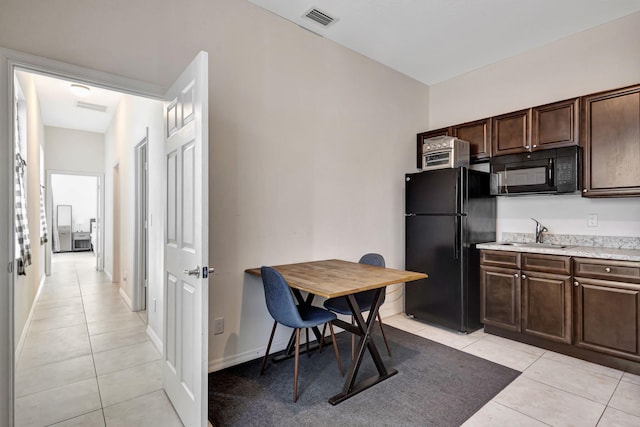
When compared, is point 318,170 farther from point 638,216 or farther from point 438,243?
point 638,216

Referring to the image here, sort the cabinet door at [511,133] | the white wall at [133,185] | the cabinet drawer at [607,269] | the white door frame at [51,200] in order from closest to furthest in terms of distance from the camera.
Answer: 1. the cabinet drawer at [607,269]
2. the white wall at [133,185]
3. the cabinet door at [511,133]
4. the white door frame at [51,200]

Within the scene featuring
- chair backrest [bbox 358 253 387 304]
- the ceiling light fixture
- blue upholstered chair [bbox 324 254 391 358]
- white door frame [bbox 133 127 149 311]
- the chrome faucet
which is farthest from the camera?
the ceiling light fixture

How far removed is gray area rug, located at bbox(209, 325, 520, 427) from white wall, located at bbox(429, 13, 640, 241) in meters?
1.69

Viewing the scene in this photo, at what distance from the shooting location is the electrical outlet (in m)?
2.55

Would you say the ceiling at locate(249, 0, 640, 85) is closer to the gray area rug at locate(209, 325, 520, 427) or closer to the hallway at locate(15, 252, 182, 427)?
the gray area rug at locate(209, 325, 520, 427)

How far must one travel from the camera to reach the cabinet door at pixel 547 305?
281 cm

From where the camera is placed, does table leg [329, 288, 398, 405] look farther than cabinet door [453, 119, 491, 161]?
No

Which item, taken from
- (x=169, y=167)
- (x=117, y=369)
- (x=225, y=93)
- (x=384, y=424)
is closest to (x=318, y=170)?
(x=225, y=93)

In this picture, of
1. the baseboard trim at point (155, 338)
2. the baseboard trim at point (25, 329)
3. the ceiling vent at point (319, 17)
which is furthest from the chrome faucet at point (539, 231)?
the baseboard trim at point (25, 329)

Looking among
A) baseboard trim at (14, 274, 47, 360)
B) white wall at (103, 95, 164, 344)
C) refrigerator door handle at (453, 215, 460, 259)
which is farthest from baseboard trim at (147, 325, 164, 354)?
refrigerator door handle at (453, 215, 460, 259)

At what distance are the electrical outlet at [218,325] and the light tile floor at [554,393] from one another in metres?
1.79

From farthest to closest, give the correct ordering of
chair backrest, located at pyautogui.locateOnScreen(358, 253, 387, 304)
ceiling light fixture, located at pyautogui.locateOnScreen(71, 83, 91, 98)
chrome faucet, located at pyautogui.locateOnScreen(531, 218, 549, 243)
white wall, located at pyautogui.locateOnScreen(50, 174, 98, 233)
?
white wall, located at pyautogui.locateOnScreen(50, 174, 98, 233), ceiling light fixture, located at pyautogui.locateOnScreen(71, 83, 91, 98), chrome faucet, located at pyautogui.locateOnScreen(531, 218, 549, 243), chair backrest, located at pyautogui.locateOnScreen(358, 253, 387, 304)

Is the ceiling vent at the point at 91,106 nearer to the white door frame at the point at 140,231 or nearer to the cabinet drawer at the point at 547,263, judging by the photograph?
the white door frame at the point at 140,231

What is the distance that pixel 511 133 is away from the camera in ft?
11.1
